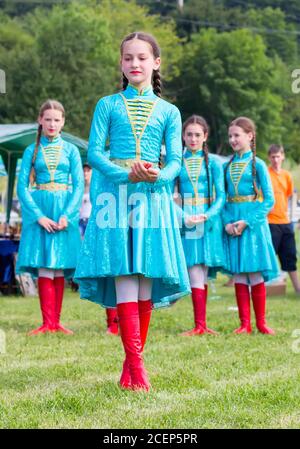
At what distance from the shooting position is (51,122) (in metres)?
7.45

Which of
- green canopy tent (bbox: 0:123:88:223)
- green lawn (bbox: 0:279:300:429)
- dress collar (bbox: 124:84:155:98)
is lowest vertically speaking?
green lawn (bbox: 0:279:300:429)

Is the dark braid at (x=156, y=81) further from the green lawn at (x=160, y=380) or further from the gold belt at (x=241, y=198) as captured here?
the gold belt at (x=241, y=198)

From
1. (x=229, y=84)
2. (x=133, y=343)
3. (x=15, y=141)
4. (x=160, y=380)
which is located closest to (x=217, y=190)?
(x=160, y=380)

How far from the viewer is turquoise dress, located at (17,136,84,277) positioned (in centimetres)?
746

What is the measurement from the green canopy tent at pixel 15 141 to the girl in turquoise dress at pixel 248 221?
196 inches

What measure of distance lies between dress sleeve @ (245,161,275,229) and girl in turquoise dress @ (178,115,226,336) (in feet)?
0.92

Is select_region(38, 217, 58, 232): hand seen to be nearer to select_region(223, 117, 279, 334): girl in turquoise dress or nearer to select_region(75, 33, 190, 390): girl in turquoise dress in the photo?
select_region(223, 117, 279, 334): girl in turquoise dress

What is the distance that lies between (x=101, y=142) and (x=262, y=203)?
2939mm

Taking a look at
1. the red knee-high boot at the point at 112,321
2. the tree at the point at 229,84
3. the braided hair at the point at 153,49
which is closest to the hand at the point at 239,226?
the red knee-high boot at the point at 112,321

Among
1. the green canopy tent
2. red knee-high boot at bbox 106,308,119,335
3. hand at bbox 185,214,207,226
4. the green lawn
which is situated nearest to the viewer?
the green lawn

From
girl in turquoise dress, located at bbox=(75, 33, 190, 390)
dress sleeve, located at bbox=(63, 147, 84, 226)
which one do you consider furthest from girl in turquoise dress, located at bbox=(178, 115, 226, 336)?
girl in turquoise dress, located at bbox=(75, 33, 190, 390)

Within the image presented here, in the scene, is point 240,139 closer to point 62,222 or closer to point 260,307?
point 260,307
